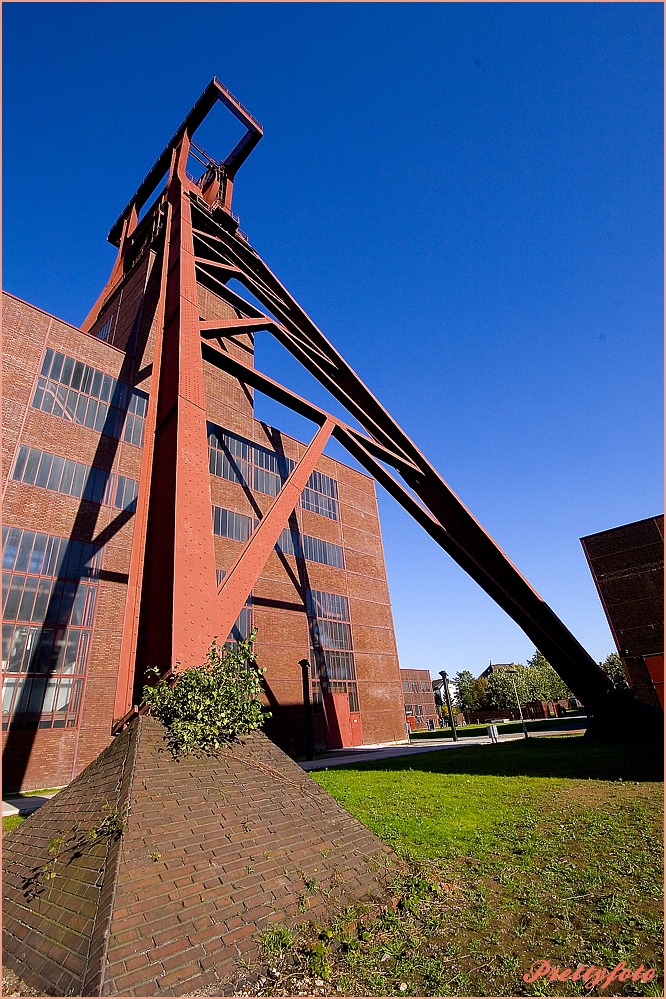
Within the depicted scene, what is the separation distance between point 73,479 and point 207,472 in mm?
13549

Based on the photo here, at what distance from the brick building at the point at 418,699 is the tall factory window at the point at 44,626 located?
1868 inches

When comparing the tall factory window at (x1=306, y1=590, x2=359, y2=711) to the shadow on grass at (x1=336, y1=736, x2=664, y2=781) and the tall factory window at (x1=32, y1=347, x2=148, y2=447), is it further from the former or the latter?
the tall factory window at (x1=32, y1=347, x2=148, y2=447)

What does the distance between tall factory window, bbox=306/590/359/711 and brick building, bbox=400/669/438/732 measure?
32769 millimetres

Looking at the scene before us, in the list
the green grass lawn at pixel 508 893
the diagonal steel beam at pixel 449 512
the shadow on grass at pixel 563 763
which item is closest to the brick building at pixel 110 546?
the diagonal steel beam at pixel 449 512

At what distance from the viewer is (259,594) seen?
2388 centimetres

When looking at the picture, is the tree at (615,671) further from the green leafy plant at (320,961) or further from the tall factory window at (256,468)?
the green leafy plant at (320,961)

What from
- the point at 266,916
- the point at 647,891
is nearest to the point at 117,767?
the point at 266,916

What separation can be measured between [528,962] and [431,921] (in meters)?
0.94

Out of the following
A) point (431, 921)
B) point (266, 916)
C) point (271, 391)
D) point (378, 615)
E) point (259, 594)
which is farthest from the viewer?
point (378, 615)

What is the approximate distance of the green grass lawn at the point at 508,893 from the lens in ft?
11.1

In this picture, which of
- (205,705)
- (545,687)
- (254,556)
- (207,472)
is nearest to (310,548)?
(254,556)

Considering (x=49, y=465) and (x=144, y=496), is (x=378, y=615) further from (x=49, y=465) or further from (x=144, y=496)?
(x=144, y=496)

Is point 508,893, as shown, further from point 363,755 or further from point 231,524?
point 231,524

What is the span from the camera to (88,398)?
813 inches
